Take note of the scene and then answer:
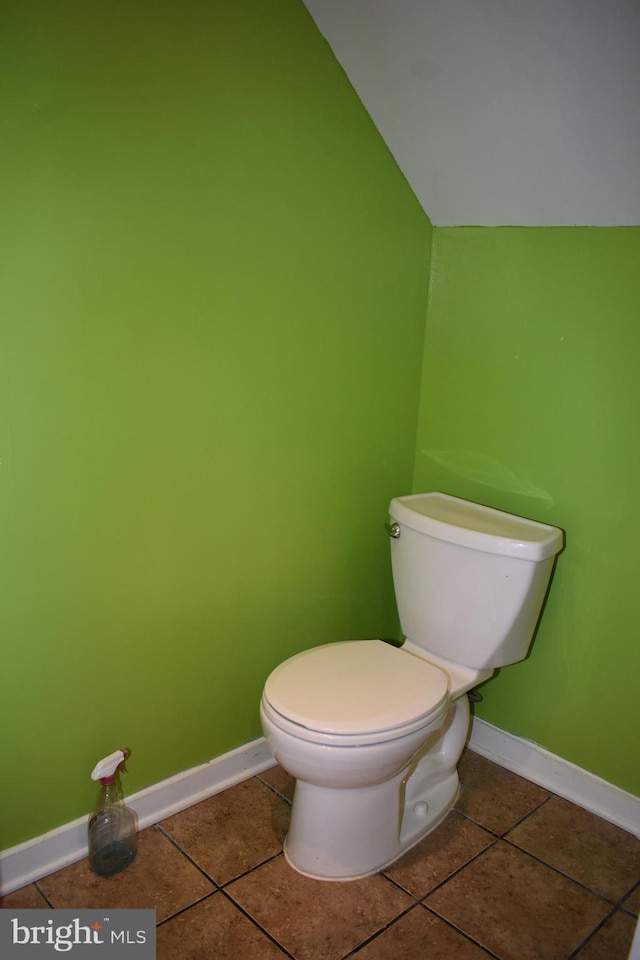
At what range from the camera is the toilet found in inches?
60.2

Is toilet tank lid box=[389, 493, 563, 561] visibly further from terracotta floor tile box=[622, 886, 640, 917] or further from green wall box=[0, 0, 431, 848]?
terracotta floor tile box=[622, 886, 640, 917]

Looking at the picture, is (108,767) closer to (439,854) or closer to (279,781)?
(279,781)

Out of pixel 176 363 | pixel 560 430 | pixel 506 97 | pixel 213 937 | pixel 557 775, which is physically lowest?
pixel 213 937

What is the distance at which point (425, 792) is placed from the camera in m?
1.87

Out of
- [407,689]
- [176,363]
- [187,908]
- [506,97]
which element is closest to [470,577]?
[407,689]

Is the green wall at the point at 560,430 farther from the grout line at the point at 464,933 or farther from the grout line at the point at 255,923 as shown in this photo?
the grout line at the point at 255,923

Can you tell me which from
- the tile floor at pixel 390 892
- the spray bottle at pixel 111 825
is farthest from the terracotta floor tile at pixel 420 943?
the spray bottle at pixel 111 825

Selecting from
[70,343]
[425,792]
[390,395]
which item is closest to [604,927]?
[425,792]

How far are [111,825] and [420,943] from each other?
741mm

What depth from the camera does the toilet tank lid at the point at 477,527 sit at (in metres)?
1.71

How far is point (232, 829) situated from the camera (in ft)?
5.91

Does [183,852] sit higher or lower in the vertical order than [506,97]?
lower

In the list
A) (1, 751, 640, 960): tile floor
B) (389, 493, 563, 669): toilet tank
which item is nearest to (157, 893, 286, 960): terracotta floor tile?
(1, 751, 640, 960): tile floor

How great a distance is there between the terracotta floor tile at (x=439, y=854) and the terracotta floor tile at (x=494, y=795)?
47 mm
